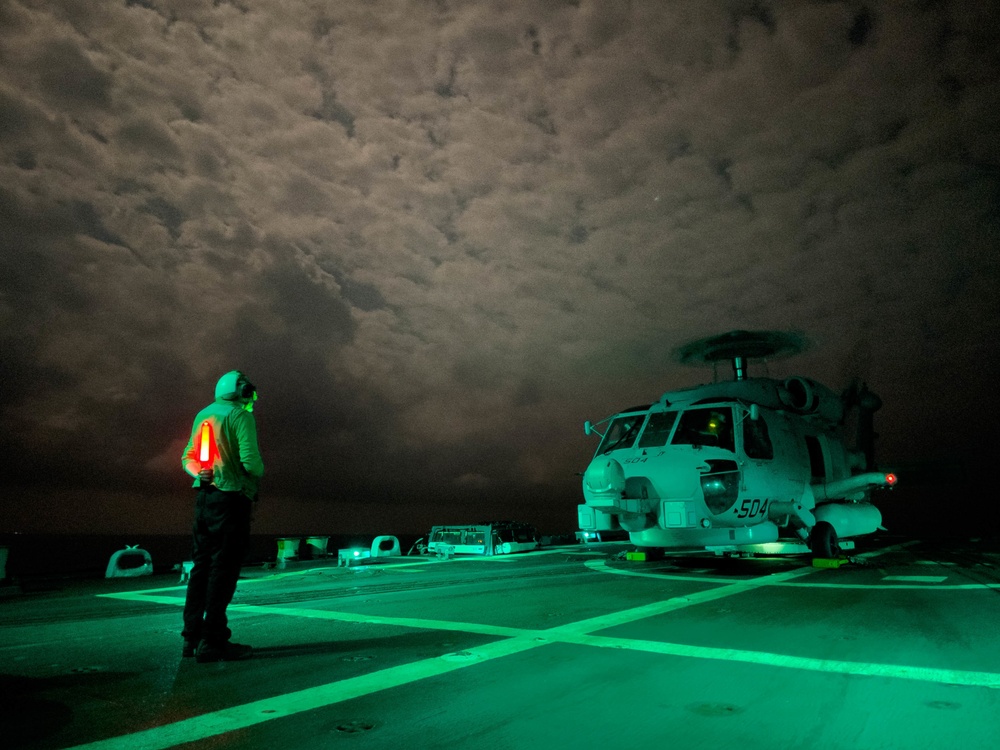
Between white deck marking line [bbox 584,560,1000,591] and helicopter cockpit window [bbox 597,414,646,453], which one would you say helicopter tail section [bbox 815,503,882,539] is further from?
helicopter cockpit window [bbox 597,414,646,453]

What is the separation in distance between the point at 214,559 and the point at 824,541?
11.9m

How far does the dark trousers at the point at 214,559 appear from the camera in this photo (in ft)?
13.9

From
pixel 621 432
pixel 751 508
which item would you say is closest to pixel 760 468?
pixel 751 508

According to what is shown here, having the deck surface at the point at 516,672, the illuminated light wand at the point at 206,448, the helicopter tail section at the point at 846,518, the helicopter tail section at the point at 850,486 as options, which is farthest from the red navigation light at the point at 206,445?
the helicopter tail section at the point at 850,486

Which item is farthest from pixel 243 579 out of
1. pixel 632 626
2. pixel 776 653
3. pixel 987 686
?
pixel 987 686

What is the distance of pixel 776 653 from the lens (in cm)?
430

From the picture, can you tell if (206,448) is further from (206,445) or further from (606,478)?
(606,478)

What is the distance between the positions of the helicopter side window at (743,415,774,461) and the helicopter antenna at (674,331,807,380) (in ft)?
11.5

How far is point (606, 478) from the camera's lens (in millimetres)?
9969

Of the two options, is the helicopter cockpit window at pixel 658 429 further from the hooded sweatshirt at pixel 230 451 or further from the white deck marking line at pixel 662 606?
the hooded sweatshirt at pixel 230 451

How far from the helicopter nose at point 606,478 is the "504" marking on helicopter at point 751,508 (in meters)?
2.09

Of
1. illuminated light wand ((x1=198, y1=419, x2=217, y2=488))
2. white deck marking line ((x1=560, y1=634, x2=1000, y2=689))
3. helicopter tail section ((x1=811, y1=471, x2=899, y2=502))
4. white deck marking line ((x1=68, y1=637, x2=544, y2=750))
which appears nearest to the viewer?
white deck marking line ((x1=68, y1=637, x2=544, y2=750))

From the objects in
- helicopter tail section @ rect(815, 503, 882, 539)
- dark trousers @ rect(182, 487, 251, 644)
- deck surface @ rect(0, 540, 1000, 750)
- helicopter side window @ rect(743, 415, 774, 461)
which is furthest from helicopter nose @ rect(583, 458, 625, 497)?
dark trousers @ rect(182, 487, 251, 644)

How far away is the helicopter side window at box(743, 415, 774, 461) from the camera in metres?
10.9
